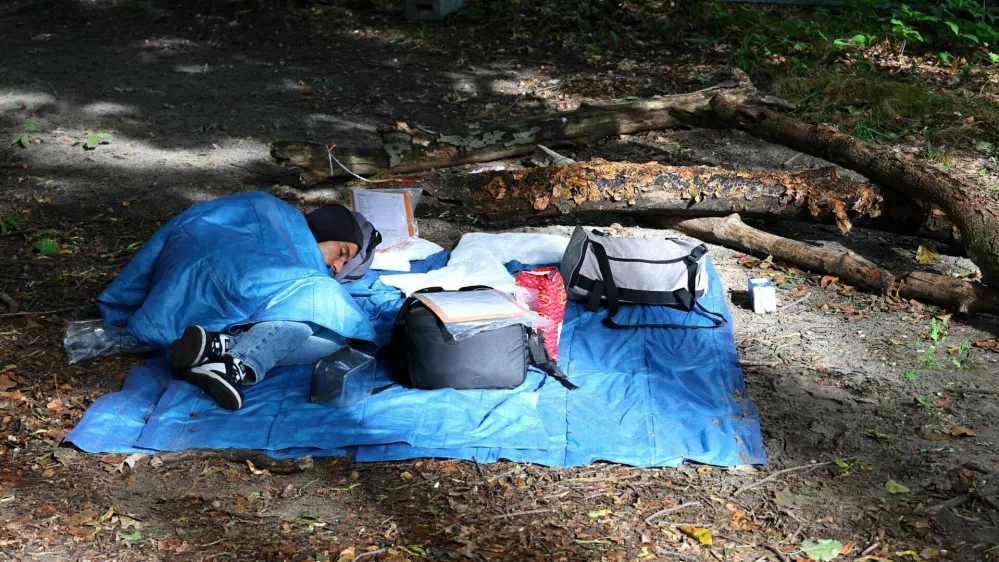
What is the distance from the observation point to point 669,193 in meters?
4.95

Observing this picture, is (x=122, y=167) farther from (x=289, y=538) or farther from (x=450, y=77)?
(x=289, y=538)

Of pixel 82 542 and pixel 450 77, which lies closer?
pixel 82 542

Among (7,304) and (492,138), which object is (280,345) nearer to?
(7,304)

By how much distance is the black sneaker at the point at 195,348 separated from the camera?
3.43m

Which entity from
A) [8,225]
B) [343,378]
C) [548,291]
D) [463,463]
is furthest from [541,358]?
[8,225]

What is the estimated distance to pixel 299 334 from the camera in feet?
12.0

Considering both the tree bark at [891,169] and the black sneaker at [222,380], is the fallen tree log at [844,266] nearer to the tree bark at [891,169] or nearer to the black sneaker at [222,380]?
the tree bark at [891,169]

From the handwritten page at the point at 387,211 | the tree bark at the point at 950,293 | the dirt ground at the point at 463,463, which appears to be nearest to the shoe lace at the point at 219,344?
the dirt ground at the point at 463,463

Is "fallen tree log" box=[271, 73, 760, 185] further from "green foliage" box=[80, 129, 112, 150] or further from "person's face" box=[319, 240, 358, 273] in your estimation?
"green foliage" box=[80, 129, 112, 150]

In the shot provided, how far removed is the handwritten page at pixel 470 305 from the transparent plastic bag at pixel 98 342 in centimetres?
132

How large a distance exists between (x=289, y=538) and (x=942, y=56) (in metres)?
7.26

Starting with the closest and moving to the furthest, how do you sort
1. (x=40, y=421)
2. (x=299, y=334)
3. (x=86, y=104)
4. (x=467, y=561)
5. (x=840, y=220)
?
(x=467, y=561), (x=40, y=421), (x=299, y=334), (x=840, y=220), (x=86, y=104)

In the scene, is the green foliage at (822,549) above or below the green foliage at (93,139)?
above

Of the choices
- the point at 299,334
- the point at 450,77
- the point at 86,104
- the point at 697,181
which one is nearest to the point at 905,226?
the point at 697,181
